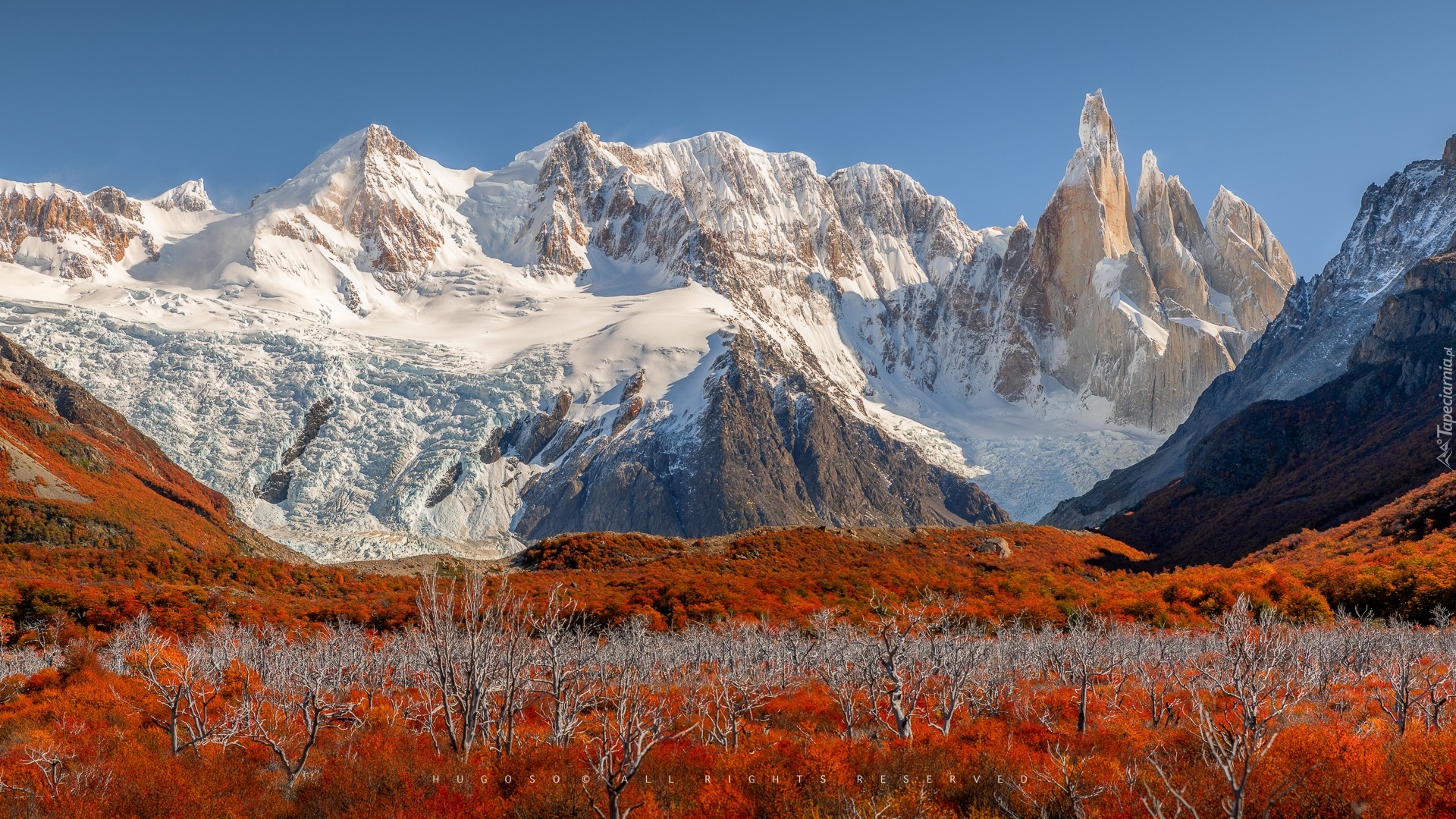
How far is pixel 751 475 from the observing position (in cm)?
15325

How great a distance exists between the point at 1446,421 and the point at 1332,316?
67.2m

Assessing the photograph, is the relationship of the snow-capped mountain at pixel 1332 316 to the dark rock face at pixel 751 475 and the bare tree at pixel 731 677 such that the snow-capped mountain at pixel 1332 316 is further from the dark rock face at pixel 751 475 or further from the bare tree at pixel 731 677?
the bare tree at pixel 731 677

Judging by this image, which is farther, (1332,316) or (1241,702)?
(1332,316)

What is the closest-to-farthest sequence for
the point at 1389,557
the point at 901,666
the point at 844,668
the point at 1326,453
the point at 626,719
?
the point at 626,719
the point at 901,666
the point at 844,668
the point at 1389,557
the point at 1326,453

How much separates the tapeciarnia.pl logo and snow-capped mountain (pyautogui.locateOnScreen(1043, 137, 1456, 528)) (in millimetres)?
25511

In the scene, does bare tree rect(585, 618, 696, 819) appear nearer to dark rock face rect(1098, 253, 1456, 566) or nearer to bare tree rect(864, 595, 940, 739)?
bare tree rect(864, 595, 940, 739)

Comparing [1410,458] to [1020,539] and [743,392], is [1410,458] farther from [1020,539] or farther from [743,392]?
[743,392]

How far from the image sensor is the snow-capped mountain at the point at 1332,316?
378 ft

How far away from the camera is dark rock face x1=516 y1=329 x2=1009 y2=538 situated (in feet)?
472

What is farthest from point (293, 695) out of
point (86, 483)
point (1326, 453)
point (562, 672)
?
point (1326, 453)

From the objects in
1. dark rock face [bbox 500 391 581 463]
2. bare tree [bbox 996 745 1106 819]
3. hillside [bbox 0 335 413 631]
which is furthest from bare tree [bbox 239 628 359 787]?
dark rock face [bbox 500 391 581 463]

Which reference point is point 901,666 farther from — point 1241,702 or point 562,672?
point 1241,702

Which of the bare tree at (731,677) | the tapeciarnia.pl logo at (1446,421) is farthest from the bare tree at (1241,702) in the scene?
the tapeciarnia.pl logo at (1446,421)

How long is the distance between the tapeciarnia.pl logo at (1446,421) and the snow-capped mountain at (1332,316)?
83.7 ft
